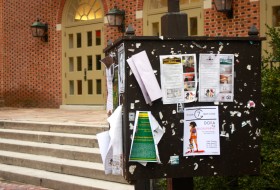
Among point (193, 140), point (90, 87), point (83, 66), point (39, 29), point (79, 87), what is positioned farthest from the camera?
point (39, 29)

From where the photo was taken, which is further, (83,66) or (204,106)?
(83,66)

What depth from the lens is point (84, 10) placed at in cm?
1403

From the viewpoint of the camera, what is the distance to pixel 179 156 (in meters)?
2.97

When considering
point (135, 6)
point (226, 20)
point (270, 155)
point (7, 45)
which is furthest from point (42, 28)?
point (270, 155)

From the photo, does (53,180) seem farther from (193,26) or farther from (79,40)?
(79,40)

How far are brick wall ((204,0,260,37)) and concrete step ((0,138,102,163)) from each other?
4789mm

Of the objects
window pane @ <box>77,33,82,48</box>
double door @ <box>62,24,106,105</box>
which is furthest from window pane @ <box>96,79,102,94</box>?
window pane @ <box>77,33,82,48</box>

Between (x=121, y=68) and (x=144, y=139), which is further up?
(x=121, y=68)

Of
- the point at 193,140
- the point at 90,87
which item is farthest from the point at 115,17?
the point at 193,140

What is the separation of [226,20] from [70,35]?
18.2 feet

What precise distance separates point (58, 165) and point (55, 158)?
480 millimetres

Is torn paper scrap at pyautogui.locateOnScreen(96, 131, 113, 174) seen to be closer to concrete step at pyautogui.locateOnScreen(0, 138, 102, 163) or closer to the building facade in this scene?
concrete step at pyautogui.locateOnScreen(0, 138, 102, 163)

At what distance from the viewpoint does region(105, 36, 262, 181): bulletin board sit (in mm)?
2920

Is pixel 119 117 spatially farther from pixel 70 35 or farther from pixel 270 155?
pixel 70 35
